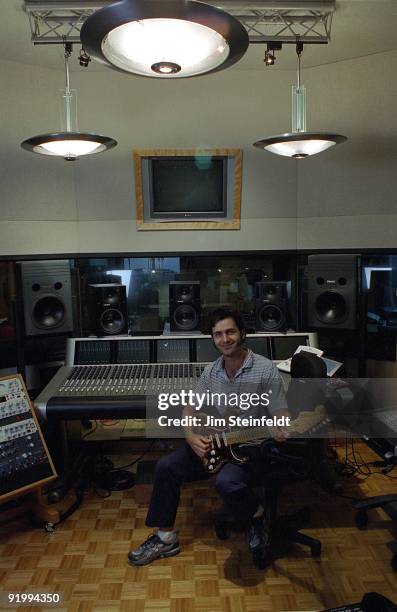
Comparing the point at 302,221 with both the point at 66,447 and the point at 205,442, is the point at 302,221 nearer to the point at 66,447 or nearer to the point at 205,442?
the point at 205,442

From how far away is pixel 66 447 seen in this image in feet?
9.62

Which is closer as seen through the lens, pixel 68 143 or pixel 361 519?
pixel 68 143

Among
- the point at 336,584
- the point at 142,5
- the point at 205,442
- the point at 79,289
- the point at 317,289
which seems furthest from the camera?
the point at 79,289

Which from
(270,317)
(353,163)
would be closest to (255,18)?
(353,163)

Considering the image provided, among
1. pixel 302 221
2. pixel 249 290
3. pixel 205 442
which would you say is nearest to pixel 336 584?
pixel 205 442

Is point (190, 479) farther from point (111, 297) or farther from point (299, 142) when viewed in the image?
point (299, 142)

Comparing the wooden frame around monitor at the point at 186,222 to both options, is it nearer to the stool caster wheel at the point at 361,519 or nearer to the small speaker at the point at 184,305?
the small speaker at the point at 184,305

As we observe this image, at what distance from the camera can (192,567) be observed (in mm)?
2070

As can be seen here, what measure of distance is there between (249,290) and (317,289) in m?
0.47

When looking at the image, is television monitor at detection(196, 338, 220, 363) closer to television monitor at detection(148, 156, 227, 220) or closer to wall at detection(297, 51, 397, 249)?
television monitor at detection(148, 156, 227, 220)

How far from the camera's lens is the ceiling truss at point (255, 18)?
211 cm

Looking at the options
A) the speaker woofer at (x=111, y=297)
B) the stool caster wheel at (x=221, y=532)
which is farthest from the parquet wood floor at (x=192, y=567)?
the speaker woofer at (x=111, y=297)

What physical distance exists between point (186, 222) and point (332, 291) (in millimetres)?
959

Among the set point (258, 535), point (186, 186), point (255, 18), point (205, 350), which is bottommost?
point (258, 535)
